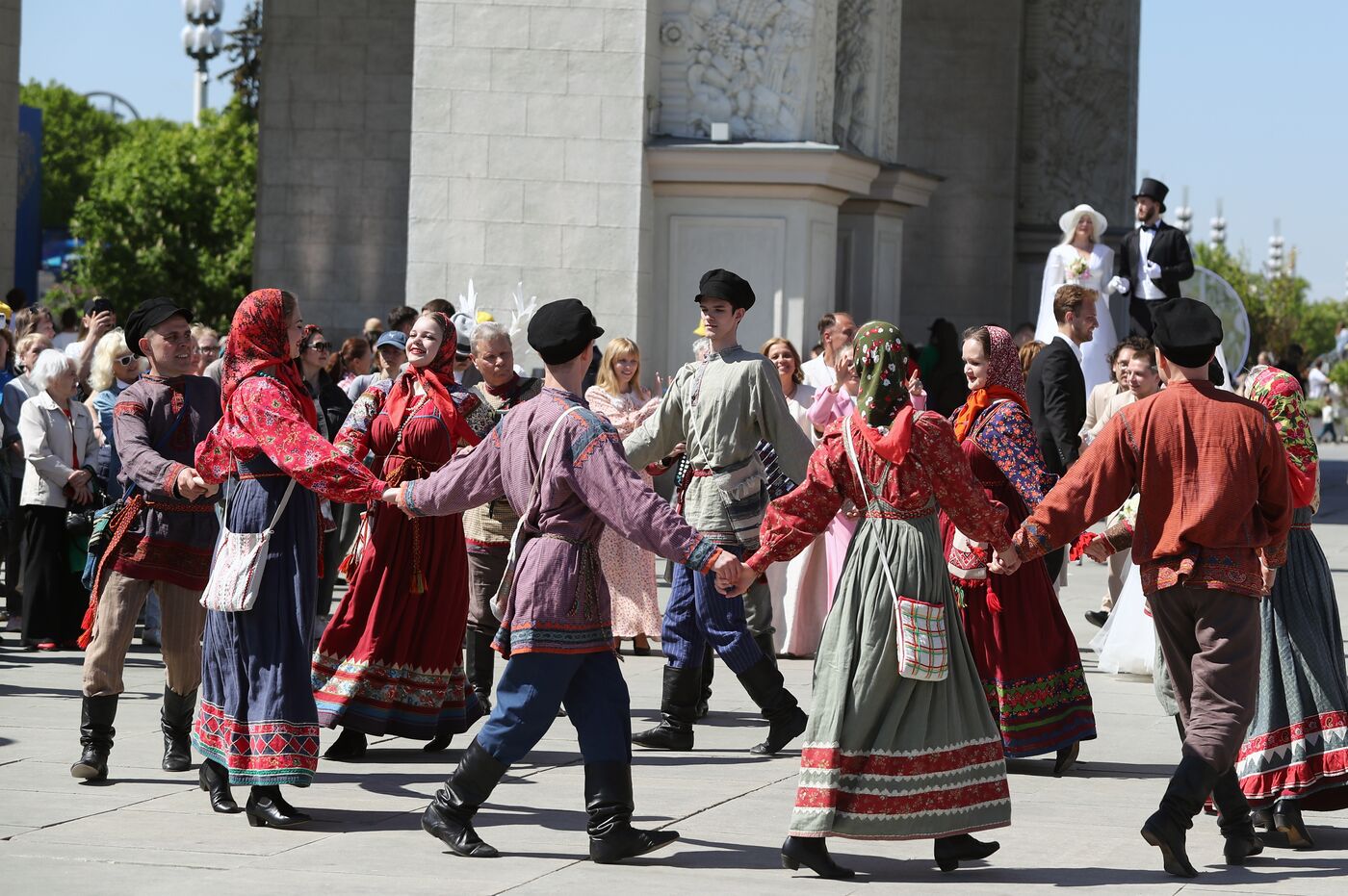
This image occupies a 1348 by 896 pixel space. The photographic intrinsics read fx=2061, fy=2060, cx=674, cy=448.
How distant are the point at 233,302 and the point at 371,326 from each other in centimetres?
3706

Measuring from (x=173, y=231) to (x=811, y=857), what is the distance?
4921 cm

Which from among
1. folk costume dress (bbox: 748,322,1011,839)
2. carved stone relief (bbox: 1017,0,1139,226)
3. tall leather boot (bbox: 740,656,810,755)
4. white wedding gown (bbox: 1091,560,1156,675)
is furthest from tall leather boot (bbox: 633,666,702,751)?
carved stone relief (bbox: 1017,0,1139,226)

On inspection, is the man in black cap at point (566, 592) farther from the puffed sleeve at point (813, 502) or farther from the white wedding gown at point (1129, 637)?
the white wedding gown at point (1129, 637)

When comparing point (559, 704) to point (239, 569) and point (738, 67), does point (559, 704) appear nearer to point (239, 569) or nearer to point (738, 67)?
point (239, 569)

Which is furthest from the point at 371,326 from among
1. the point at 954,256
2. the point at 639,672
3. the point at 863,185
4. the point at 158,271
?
the point at 158,271

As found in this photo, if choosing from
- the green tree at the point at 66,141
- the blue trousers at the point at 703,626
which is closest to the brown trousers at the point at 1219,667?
the blue trousers at the point at 703,626

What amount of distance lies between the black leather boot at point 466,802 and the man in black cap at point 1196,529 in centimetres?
190

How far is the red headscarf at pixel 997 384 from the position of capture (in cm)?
873

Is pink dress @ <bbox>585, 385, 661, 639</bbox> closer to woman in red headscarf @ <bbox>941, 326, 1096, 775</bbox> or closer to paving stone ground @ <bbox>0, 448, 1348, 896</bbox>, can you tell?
paving stone ground @ <bbox>0, 448, 1348, 896</bbox>

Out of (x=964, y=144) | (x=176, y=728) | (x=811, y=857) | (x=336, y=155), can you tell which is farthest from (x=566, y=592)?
(x=964, y=144)

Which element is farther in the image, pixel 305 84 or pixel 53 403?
pixel 305 84

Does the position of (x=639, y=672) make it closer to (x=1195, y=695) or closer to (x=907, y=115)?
(x=1195, y=695)

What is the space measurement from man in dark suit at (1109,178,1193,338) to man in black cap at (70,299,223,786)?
1028 cm

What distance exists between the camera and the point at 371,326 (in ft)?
56.5
